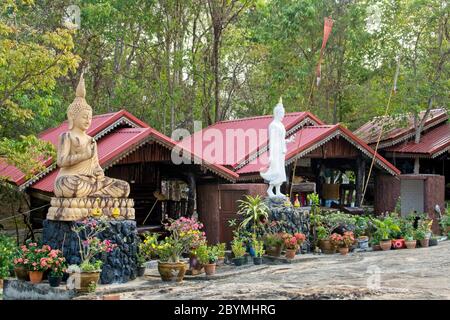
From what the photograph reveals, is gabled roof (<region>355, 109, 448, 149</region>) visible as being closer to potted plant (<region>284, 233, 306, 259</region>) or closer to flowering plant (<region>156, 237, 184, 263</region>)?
potted plant (<region>284, 233, 306, 259</region>)

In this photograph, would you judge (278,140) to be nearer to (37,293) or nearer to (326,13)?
(37,293)

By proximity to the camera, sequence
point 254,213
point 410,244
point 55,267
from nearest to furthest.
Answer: point 55,267, point 254,213, point 410,244

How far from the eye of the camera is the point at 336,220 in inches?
692

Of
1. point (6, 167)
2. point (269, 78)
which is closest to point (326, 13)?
point (269, 78)

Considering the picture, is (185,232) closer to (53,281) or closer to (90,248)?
(90,248)

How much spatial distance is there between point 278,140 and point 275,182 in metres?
1.09

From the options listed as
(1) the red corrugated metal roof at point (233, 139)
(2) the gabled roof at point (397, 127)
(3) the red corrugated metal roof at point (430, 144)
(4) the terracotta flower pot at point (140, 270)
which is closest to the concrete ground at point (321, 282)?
(4) the terracotta flower pot at point (140, 270)

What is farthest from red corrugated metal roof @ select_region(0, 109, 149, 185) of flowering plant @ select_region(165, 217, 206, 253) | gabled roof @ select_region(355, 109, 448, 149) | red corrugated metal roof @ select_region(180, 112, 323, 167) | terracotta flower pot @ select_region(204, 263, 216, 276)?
gabled roof @ select_region(355, 109, 448, 149)

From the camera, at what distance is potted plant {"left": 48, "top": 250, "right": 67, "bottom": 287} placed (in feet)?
37.4

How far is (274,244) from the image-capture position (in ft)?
51.1

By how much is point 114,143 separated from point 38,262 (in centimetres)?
508

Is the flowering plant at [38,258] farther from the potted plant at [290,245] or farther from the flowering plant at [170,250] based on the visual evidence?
the potted plant at [290,245]

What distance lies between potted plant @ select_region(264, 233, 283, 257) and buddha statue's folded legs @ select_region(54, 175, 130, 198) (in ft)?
13.9

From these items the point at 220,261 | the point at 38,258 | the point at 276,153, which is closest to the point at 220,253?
the point at 220,261
